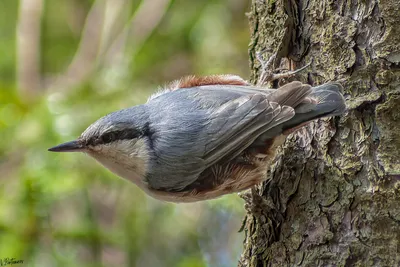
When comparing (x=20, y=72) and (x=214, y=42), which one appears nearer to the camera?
(x=214, y=42)

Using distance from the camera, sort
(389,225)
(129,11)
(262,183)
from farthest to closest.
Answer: (129,11) < (262,183) < (389,225)

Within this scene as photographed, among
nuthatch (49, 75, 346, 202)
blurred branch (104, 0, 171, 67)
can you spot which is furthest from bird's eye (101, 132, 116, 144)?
blurred branch (104, 0, 171, 67)

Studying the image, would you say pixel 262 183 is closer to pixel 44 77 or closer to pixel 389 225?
pixel 389 225

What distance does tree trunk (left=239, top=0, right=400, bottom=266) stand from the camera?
2045mm

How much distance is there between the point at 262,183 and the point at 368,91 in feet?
2.11

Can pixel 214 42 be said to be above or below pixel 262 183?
above

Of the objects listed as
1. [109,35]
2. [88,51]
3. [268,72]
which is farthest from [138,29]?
[268,72]

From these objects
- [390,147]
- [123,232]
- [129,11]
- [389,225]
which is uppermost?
[129,11]

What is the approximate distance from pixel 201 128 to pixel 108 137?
0.42 meters

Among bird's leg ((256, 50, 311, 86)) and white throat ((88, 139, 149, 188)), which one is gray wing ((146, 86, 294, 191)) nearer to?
white throat ((88, 139, 149, 188))

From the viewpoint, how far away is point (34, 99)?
378cm

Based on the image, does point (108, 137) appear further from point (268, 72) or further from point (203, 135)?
point (268, 72)

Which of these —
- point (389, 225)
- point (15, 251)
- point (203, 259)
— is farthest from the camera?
point (203, 259)

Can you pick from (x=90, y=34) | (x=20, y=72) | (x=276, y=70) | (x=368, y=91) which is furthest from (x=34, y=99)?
(x=368, y=91)
